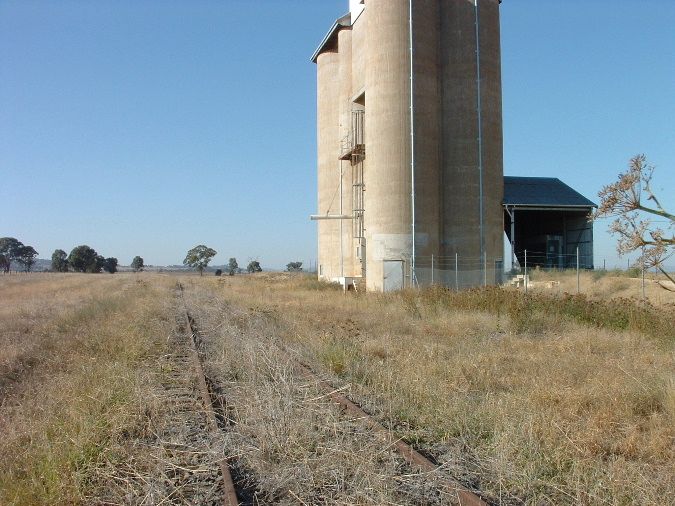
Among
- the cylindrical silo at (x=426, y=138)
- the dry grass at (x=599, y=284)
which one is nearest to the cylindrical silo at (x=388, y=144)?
the cylindrical silo at (x=426, y=138)

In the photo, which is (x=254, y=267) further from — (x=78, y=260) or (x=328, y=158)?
(x=328, y=158)

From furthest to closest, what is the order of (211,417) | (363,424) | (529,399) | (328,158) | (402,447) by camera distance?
1. (328,158)
2. (529,399)
3. (211,417)
4. (363,424)
5. (402,447)

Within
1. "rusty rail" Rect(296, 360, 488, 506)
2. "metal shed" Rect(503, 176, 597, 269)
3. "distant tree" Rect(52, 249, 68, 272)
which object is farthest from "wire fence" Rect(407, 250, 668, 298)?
"distant tree" Rect(52, 249, 68, 272)

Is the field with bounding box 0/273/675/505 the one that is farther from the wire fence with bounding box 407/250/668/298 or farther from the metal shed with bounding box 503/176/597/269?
the metal shed with bounding box 503/176/597/269

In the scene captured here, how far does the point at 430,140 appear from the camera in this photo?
33.5 meters

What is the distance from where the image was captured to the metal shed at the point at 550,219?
38281mm

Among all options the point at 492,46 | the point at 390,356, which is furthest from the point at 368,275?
the point at 390,356

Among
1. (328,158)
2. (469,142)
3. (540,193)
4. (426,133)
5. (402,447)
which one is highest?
(328,158)

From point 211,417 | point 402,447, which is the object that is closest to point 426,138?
point 211,417

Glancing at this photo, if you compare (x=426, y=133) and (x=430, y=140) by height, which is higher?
(x=426, y=133)

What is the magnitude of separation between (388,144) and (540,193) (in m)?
13.1

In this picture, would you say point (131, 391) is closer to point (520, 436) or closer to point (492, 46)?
point (520, 436)

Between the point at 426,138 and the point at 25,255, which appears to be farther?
the point at 25,255

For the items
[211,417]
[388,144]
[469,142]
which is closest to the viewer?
[211,417]
